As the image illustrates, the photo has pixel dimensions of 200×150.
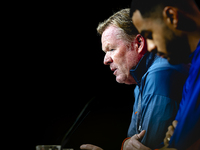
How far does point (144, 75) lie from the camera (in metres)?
1.25

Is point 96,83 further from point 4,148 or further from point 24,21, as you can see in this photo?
point 4,148

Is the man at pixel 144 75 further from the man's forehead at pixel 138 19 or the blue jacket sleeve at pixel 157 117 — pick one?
the man's forehead at pixel 138 19

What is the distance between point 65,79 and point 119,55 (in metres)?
0.64

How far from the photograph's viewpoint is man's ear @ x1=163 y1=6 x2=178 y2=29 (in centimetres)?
100

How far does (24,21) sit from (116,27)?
33.8 inches

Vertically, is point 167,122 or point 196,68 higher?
point 196,68

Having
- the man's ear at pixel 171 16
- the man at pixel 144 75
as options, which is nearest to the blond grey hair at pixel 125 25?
the man at pixel 144 75

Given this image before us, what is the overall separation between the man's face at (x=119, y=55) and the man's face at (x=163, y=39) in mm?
289

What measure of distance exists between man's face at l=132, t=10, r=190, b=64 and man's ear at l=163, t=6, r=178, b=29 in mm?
20

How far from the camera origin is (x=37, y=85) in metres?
1.97

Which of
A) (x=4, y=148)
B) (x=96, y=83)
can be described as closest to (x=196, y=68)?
(x=96, y=83)

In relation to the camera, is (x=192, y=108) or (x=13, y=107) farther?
(x=13, y=107)

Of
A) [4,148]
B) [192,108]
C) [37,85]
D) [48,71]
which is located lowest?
[4,148]

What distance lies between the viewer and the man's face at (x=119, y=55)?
4.56 ft
